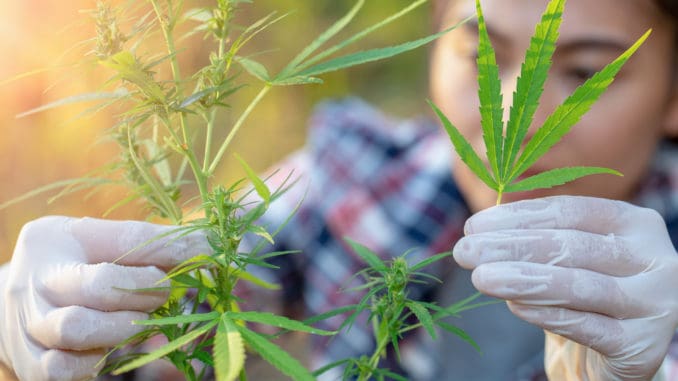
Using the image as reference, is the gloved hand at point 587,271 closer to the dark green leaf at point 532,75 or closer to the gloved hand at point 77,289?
the dark green leaf at point 532,75

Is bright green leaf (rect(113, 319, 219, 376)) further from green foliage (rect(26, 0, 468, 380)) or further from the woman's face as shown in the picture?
the woman's face

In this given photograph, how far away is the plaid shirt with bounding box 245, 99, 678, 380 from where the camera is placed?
1403 mm

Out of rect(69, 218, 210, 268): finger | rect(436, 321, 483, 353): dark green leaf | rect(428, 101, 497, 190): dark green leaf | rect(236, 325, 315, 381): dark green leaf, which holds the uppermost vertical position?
rect(428, 101, 497, 190): dark green leaf

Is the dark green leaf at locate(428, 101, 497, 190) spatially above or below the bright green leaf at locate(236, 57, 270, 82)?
below

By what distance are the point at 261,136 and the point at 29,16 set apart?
0.99 meters

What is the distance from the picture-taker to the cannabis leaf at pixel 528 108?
447 millimetres

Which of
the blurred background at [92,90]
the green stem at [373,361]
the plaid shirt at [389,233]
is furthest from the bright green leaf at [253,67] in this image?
the plaid shirt at [389,233]

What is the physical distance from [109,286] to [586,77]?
2.34ft

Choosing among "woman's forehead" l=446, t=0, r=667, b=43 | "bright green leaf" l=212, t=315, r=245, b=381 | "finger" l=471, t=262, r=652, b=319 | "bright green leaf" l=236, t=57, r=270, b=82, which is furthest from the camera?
"woman's forehead" l=446, t=0, r=667, b=43

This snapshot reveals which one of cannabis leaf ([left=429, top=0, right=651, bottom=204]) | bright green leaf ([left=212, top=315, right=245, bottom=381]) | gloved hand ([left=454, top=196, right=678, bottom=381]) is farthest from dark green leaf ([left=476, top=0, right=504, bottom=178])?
bright green leaf ([left=212, top=315, right=245, bottom=381])

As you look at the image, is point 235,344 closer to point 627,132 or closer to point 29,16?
point 627,132

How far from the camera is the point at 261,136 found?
2541 millimetres

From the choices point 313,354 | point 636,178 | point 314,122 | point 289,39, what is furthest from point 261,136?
point 636,178

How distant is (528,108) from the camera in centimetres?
46
